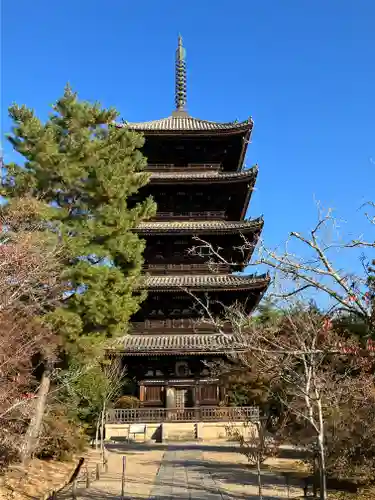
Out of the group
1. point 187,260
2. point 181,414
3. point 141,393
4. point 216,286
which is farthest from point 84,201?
point 181,414

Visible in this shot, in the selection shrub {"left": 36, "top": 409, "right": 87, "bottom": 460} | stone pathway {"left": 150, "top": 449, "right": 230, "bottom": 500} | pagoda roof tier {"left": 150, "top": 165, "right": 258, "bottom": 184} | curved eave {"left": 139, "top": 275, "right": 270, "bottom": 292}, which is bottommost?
stone pathway {"left": 150, "top": 449, "right": 230, "bottom": 500}

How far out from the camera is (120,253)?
17000mm

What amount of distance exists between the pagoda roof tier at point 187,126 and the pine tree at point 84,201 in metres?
9.55

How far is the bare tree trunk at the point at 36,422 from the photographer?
14.4 m

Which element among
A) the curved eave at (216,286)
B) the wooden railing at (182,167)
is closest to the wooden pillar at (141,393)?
the curved eave at (216,286)

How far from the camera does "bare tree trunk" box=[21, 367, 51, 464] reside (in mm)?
14375

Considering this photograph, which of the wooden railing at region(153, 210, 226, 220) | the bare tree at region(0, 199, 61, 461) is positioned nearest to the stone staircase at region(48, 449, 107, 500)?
the bare tree at region(0, 199, 61, 461)

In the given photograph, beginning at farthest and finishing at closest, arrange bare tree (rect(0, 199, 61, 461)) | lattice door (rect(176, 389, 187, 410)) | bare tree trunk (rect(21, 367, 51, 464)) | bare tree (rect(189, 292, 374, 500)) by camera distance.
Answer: lattice door (rect(176, 389, 187, 410)) < bare tree trunk (rect(21, 367, 51, 464)) < bare tree (rect(0, 199, 61, 461)) < bare tree (rect(189, 292, 374, 500))

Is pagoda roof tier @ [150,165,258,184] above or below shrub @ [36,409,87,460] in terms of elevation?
above

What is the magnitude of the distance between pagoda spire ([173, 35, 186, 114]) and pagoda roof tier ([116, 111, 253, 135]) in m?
2.70

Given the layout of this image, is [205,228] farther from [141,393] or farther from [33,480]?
[33,480]

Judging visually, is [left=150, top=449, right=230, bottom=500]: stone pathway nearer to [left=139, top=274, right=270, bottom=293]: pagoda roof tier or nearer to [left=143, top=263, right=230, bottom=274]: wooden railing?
[left=139, top=274, right=270, bottom=293]: pagoda roof tier

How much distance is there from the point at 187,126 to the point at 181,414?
16673 millimetres

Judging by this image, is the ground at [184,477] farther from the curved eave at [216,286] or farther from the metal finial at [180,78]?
the metal finial at [180,78]
